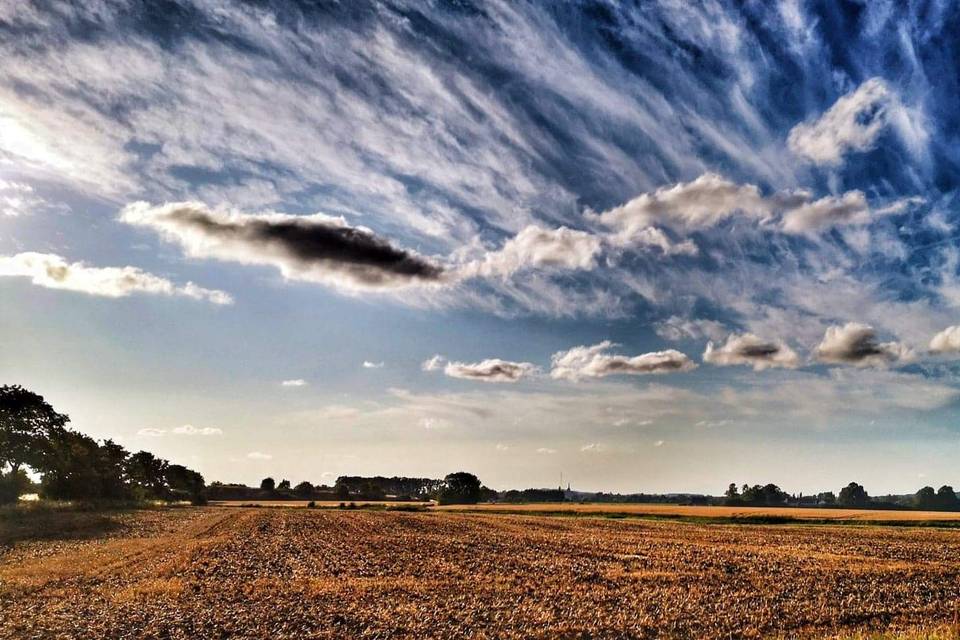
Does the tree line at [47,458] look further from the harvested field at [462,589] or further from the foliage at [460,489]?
the foliage at [460,489]

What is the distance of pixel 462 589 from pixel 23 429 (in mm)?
81829

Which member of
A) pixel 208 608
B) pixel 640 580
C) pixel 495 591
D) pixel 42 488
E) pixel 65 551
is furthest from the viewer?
pixel 42 488

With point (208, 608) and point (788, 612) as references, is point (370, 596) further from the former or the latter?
point (788, 612)

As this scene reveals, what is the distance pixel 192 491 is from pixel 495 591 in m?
173

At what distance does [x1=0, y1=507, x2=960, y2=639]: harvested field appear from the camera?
17828 millimetres

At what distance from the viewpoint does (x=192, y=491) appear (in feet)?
565

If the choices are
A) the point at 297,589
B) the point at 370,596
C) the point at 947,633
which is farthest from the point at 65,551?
the point at 947,633

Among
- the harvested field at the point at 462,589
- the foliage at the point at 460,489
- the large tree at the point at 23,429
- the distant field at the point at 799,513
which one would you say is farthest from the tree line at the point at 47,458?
the foliage at the point at 460,489

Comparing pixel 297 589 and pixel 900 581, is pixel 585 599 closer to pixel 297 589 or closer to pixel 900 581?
pixel 297 589

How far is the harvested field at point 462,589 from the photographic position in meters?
17.8

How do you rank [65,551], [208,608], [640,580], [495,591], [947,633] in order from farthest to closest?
[65,551], [640,580], [495,591], [208,608], [947,633]

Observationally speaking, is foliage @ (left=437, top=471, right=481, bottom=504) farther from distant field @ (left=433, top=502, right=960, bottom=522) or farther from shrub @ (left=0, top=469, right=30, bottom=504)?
shrub @ (left=0, top=469, right=30, bottom=504)

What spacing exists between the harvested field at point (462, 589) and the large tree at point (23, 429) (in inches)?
1869

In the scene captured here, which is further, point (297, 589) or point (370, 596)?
point (297, 589)
